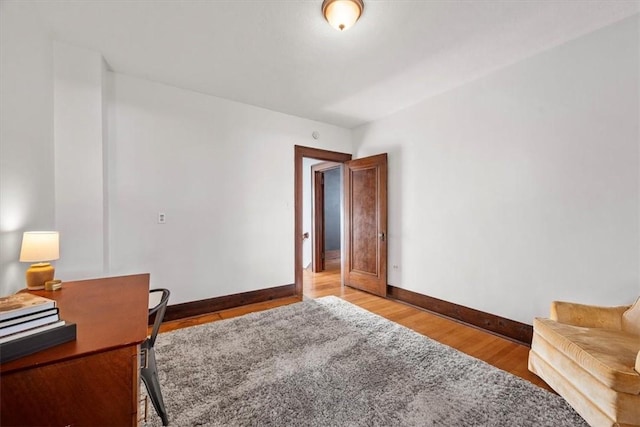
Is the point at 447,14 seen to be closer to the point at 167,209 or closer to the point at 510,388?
the point at 510,388

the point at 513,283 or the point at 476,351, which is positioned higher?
the point at 513,283

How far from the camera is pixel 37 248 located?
1.73 meters

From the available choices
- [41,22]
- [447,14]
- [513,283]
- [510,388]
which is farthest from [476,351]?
[41,22]

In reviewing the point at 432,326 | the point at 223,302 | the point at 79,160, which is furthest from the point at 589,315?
the point at 79,160

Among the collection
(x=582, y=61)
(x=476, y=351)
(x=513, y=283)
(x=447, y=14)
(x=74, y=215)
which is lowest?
(x=476, y=351)

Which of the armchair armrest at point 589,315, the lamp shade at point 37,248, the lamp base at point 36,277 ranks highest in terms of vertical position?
the lamp shade at point 37,248

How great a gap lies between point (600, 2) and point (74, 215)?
14.1 ft

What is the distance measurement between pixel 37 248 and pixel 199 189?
1594 mm

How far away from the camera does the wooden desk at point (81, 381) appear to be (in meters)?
0.82

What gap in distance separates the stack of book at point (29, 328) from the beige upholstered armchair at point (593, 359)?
8.06ft

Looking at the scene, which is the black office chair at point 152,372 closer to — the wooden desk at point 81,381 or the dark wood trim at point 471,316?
the wooden desk at point 81,381

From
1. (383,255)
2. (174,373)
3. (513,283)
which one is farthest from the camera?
(383,255)

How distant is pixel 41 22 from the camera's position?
6.63 feet

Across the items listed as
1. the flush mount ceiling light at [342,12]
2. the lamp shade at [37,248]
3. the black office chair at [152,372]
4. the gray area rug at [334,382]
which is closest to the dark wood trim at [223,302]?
the gray area rug at [334,382]
